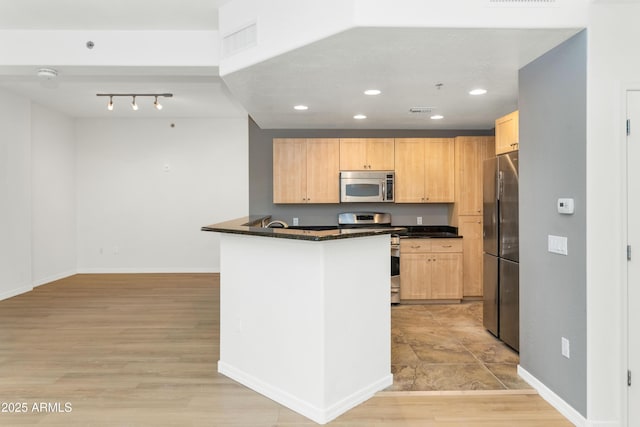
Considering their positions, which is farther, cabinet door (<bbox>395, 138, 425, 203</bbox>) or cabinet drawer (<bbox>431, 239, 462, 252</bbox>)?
cabinet door (<bbox>395, 138, 425, 203</bbox>)

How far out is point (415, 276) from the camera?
213 inches

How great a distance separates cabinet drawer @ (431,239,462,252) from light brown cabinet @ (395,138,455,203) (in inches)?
26.3

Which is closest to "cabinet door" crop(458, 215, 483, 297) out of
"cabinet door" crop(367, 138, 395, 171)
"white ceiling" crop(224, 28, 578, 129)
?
"cabinet door" crop(367, 138, 395, 171)

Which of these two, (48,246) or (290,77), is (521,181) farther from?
(48,246)

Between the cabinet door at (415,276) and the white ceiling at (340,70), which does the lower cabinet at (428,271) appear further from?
the white ceiling at (340,70)

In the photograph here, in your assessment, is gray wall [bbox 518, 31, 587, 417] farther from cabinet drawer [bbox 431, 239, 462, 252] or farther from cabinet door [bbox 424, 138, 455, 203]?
cabinet door [bbox 424, 138, 455, 203]

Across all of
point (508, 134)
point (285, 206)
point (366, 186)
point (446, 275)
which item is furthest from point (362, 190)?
point (508, 134)

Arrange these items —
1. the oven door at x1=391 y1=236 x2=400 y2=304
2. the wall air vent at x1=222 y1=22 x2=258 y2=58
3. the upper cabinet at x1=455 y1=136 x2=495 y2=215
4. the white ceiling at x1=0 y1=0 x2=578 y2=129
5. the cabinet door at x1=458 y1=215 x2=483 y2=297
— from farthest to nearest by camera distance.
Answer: the upper cabinet at x1=455 y1=136 x2=495 y2=215 → the cabinet door at x1=458 y1=215 x2=483 y2=297 → the oven door at x1=391 y1=236 x2=400 y2=304 → the wall air vent at x1=222 y1=22 x2=258 y2=58 → the white ceiling at x1=0 y1=0 x2=578 y2=129

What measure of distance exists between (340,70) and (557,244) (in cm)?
199

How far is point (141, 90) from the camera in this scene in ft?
18.2

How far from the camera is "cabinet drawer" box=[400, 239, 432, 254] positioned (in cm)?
543
